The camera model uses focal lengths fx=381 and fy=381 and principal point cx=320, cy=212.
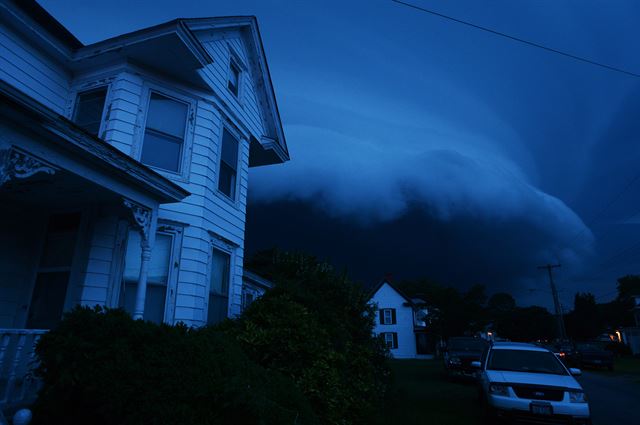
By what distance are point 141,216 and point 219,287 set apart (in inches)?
137

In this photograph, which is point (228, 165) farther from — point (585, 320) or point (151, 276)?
point (585, 320)

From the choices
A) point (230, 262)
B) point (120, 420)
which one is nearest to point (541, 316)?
point (230, 262)

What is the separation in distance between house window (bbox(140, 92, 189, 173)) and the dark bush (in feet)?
17.2

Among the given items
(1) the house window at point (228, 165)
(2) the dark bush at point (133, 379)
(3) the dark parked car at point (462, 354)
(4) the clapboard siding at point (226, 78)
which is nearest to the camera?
(2) the dark bush at point (133, 379)

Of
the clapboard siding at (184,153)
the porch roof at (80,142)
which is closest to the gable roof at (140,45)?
the clapboard siding at (184,153)

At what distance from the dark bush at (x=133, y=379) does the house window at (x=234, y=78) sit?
28.5 feet

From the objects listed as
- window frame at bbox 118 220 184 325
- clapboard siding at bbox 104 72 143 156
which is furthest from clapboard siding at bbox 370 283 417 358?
clapboard siding at bbox 104 72 143 156

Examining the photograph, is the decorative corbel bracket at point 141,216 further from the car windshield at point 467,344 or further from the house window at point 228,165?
the car windshield at point 467,344

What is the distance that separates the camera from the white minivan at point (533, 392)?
23.7 feet

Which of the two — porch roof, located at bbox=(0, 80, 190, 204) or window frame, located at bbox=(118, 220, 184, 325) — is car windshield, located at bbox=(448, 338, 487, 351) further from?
porch roof, located at bbox=(0, 80, 190, 204)

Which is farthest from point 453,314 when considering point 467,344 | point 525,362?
point 525,362

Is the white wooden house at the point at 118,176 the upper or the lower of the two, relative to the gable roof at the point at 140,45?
lower

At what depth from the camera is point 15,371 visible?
4336 mm

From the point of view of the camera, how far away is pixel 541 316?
83.9 m
